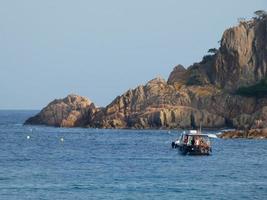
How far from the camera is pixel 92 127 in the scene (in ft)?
637

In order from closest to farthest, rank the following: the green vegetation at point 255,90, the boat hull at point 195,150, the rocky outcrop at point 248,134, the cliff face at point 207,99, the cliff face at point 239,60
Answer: the boat hull at point 195,150 → the rocky outcrop at point 248,134 → the cliff face at point 207,99 → the green vegetation at point 255,90 → the cliff face at point 239,60

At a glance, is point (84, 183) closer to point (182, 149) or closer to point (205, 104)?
point (182, 149)

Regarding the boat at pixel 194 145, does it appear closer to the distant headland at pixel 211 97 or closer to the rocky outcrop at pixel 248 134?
the rocky outcrop at pixel 248 134

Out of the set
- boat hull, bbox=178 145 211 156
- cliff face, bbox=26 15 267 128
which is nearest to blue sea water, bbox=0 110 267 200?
boat hull, bbox=178 145 211 156

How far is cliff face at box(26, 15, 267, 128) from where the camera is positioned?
17688 cm

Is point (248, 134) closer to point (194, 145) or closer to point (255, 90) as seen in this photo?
point (255, 90)

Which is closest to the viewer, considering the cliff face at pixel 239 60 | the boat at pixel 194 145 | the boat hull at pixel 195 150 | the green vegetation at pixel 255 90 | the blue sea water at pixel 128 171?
the blue sea water at pixel 128 171

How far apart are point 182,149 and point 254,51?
89.7m

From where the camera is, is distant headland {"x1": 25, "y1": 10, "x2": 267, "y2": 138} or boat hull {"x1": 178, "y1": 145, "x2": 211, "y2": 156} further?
distant headland {"x1": 25, "y1": 10, "x2": 267, "y2": 138}

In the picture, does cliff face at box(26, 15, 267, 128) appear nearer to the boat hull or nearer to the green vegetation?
the green vegetation

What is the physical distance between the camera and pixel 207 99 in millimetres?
182750

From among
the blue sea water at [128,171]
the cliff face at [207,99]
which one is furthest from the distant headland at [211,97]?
the blue sea water at [128,171]

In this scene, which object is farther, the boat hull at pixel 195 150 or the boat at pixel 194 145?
the boat at pixel 194 145

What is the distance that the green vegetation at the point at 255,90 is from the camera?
180875 mm
